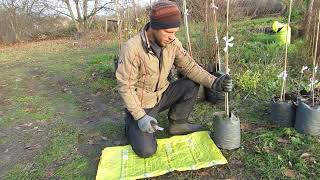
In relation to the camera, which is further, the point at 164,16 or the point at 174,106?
the point at 174,106

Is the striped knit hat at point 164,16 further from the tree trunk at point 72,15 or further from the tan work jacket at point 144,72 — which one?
the tree trunk at point 72,15

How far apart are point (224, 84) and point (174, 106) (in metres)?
0.68

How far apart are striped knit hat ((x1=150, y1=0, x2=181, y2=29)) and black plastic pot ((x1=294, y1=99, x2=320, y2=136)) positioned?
1.38m

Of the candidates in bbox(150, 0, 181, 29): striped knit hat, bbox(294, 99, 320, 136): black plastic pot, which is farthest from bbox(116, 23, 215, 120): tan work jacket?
bbox(294, 99, 320, 136): black plastic pot

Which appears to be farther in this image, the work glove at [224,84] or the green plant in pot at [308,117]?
the green plant in pot at [308,117]

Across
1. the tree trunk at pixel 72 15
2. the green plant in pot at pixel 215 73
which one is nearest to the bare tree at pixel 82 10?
the tree trunk at pixel 72 15

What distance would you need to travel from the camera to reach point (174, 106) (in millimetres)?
3281

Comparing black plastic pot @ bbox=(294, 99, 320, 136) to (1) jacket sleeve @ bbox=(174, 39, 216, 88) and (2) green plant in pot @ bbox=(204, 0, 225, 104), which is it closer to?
(1) jacket sleeve @ bbox=(174, 39, 216, 88)

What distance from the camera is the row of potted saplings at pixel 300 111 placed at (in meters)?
2.90

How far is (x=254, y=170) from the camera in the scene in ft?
8.50

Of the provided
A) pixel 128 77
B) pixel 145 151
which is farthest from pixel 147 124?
pixel 128 77

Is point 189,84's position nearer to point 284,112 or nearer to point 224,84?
point 224,84

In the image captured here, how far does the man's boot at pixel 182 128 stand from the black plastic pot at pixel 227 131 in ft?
1.26

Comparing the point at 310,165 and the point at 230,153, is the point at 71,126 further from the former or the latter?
the point at 310,165
